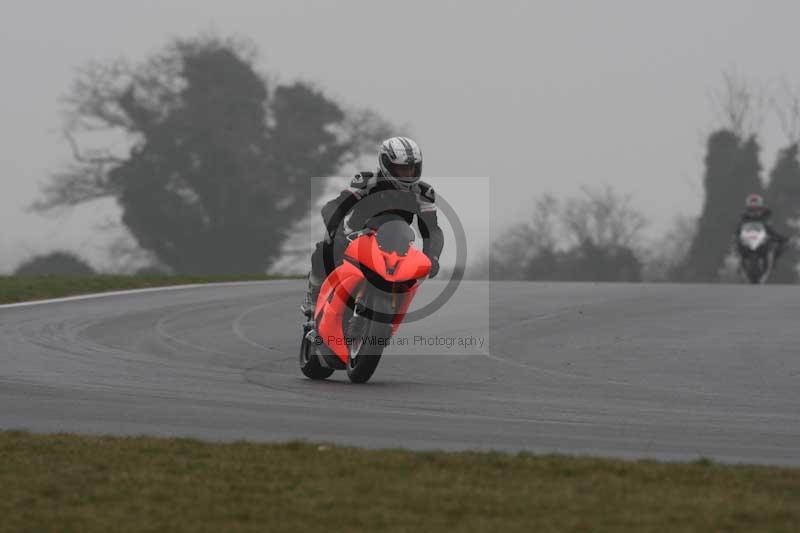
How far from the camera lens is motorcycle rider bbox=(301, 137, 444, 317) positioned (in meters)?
11.8

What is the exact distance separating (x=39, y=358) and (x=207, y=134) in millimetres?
51483

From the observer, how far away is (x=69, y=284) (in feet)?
82.6

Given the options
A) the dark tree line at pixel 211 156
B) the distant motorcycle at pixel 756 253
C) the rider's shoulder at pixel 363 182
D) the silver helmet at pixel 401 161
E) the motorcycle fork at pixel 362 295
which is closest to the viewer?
the motorcycle fork at pixel 362 295

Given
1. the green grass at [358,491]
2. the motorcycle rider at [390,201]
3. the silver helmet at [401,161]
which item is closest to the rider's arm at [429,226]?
the motorcycle rider at [390,201]

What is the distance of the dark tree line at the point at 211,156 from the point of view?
62375mm

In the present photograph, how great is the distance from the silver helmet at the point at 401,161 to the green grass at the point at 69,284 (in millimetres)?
11636

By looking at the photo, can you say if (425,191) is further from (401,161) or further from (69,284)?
(69,284)

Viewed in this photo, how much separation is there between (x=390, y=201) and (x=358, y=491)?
5249 millimetres

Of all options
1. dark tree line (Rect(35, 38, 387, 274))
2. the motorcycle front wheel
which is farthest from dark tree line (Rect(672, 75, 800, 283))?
the motorcycle front wheel

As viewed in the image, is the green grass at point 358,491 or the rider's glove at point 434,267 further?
the rider's glove at point 434,267

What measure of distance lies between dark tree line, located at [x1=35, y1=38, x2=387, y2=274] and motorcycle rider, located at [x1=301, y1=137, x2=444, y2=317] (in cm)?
5006

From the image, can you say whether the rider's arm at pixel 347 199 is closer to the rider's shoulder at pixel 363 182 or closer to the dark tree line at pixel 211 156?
the rider's shoulder at pixel 363 182

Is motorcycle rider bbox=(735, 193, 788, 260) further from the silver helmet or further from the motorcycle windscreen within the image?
the silver helmet

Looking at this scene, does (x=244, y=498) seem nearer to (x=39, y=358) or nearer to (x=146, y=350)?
(x=39, y=358)
